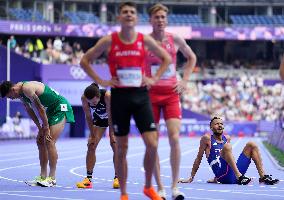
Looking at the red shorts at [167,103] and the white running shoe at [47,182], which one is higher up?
the red shorts at [167,103]

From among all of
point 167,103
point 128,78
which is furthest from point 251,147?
point 128,78

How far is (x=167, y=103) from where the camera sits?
9523 millimetres

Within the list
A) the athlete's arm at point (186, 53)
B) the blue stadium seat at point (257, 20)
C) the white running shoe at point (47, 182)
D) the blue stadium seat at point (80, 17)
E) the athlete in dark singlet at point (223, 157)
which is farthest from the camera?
the blue stadium seat at point (257, 20)

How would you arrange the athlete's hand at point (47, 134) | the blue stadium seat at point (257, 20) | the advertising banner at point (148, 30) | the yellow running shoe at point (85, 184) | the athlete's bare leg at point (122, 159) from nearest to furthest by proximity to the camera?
the athlete's bare leg at point (122, 159) < the yellow running shoe at point (85, 184) < the athlete's hand at point (47, 134) < the advertising banner at point (148, 30) < the blue stadium seat at point (257, 20)

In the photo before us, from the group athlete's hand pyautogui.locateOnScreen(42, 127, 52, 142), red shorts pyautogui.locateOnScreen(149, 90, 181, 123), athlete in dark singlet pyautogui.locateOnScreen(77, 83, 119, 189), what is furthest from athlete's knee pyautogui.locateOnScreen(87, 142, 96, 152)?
red shorts pyautogui.locateOnScreen(149, 90, 181, 123)

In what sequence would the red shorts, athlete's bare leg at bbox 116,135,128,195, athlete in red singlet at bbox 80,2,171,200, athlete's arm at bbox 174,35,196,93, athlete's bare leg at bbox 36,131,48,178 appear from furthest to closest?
athlete's bare leg at bbox 36,131,48,178 < athlete's arm at bbox 174,35,196,93 < the red shorts < athlete's bare leg at bbox 116,135,128,195 < athlete in red singlet at bbox 80,2,171,200

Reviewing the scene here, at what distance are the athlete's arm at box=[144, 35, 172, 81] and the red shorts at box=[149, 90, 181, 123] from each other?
628 mm

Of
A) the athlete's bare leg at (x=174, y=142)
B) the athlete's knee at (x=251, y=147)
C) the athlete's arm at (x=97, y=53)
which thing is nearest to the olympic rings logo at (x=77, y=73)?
the athlete's knee at (x=251, y=147)

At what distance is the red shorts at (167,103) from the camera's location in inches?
373

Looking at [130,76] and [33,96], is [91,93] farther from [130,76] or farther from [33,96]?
[130,76]

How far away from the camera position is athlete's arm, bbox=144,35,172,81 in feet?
28.5

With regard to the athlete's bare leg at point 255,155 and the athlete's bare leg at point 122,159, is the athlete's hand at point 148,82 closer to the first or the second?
the athlete's bare leg at point 122,159

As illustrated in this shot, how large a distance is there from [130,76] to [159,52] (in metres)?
0.49

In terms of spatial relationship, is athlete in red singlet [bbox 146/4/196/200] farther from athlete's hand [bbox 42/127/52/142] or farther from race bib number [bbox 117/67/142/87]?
athlete's hand [bbox 42/127/52/142]
